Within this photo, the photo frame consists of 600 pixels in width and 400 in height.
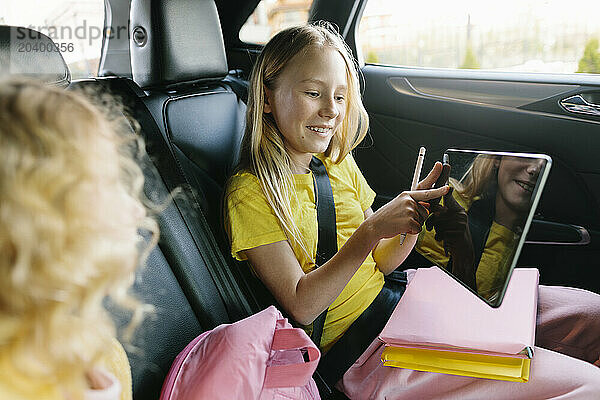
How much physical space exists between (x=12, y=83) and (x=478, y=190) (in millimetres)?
781

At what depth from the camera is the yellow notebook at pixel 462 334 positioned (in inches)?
39.2

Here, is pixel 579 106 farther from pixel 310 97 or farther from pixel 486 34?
pixel 310 97

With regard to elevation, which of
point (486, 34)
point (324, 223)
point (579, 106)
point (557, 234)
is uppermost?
point (486, 34)

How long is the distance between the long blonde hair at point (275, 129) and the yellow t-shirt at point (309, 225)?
2 cm


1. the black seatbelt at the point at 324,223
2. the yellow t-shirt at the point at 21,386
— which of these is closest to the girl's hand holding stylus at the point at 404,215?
the black seatbelt at the point at 324,223

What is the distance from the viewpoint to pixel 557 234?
1596 mm

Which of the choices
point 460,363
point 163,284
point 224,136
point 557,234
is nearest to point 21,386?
point 163,284

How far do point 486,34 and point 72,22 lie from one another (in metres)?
1.18

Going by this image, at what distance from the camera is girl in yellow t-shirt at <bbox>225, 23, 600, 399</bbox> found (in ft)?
3.50

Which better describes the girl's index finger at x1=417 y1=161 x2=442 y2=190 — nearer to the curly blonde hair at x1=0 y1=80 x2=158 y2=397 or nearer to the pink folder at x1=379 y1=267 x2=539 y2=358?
the pink folder at x1=379 y1=267 x2=539 y2=358

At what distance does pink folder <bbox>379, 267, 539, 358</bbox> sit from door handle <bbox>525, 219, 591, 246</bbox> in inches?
12.8

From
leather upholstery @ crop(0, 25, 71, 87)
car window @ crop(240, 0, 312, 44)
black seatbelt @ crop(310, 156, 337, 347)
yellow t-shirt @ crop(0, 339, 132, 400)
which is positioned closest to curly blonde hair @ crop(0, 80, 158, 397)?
yellow t-shirt @ crop(0, 339, 132, 400)

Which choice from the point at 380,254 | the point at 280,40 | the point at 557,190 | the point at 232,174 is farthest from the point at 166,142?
the point at 557,190

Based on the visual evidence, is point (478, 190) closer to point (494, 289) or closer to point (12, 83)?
point (494, 289)
